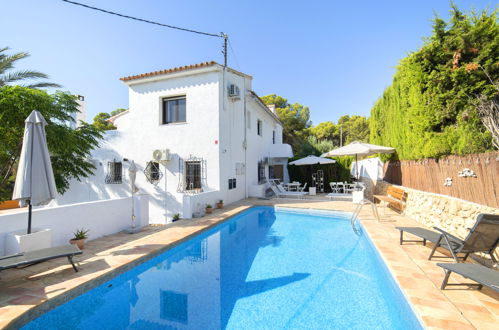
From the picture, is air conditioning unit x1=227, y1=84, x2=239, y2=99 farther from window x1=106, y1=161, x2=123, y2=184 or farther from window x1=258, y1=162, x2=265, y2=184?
window x1=106, y1=161, x2=123, y2=184

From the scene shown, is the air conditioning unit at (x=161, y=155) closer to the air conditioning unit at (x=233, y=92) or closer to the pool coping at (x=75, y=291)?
the air conditioning unit at (x=233, y=92)

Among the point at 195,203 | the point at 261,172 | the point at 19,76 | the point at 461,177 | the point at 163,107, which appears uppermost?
the point at 19,76

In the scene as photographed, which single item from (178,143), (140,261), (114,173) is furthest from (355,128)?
(140,261)

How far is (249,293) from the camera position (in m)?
4.72

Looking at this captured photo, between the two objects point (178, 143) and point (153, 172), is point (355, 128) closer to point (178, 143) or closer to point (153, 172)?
point (178, 143)

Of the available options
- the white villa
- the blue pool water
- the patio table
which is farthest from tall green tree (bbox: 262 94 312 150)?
Result: the blue pool water

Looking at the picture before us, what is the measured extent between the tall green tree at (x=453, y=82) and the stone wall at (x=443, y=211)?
1.59 m

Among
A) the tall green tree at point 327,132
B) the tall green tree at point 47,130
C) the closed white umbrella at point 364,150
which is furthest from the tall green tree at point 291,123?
the tall green tree at point 47,130

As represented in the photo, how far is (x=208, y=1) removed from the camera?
12852mm

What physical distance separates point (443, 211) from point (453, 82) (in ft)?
15.2

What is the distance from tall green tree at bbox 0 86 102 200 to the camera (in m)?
7.66

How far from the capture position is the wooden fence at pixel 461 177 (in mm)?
5410

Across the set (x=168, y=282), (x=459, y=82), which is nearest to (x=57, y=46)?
(x=168, y=282)

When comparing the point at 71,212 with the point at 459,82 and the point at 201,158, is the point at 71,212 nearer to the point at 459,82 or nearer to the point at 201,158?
the point at 201,158
